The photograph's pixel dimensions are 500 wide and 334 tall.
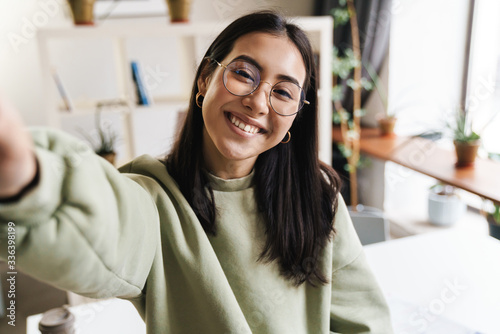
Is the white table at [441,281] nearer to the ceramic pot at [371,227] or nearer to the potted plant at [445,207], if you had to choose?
the ceramic pot at [371,227]

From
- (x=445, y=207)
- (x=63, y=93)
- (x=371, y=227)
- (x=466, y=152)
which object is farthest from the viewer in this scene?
(x=445, y=207)

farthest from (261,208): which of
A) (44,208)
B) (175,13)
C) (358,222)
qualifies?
(175,13)

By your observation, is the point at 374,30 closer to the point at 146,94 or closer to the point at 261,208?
the point at 146,94

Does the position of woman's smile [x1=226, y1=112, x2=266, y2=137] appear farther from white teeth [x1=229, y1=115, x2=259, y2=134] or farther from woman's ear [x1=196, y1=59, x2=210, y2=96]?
woman's ear [x1=196, y1=59, x2=210, y2=96]

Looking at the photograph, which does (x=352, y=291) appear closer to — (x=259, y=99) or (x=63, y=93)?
(x=259, y=99)

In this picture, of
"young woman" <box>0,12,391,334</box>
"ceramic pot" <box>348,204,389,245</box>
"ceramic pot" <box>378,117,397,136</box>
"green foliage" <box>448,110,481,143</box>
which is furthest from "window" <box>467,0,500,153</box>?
"young woman" <box>0,12,391,334</box>

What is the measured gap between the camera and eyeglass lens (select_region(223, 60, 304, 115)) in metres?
0.81

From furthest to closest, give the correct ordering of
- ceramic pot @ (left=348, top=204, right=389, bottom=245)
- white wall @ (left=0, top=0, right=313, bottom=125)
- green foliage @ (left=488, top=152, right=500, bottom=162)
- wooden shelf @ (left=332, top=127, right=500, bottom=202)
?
white wall @ (left=0, top=0, right=313, bottom=125), green foliage @ (left=488, top=152, right=500, bottom=162), wooden shelf @ (left=332, top=127, right=500, bottom=202), ceramic pot @ (left=348, top=204, right=389, bottom=245)

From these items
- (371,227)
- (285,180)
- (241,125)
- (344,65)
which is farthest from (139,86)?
(241,125)

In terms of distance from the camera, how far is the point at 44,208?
500 mm

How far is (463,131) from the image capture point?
8.45ft

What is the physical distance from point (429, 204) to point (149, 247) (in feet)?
8.73

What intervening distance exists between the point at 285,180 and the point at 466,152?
6.31ft

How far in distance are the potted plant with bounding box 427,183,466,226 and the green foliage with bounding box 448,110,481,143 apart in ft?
1.64
